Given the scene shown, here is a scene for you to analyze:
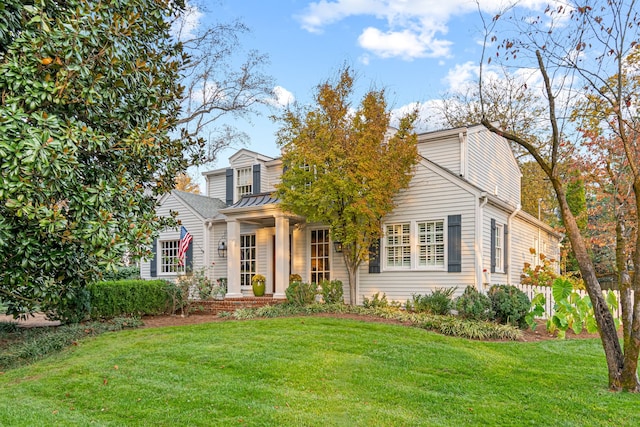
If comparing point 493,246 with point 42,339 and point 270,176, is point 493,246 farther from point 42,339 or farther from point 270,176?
point 42,339

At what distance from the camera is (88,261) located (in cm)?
549

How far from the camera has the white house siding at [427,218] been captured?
11133 millimetres

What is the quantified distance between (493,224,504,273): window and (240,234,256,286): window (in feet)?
24.7

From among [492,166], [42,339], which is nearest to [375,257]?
[492,166]

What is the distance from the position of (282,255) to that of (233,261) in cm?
181

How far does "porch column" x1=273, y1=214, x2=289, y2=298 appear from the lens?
42.3 feet

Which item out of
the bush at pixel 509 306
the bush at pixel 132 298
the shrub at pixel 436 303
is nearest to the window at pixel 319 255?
the shrub at pixel 436 303

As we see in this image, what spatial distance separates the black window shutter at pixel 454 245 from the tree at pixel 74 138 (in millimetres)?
7539

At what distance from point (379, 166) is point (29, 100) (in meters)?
7.78

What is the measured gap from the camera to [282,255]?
42.3 feet

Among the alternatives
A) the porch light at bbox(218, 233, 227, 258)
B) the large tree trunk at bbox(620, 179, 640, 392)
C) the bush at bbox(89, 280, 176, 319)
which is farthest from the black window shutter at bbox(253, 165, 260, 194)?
the large tree trunk at bbox(620, 179, 640, 392)

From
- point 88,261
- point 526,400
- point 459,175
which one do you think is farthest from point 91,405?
point 459,175

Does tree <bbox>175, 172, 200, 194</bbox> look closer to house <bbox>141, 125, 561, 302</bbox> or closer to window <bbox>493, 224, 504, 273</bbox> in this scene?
house <bbox>141, 125, 561, 302</bbox>

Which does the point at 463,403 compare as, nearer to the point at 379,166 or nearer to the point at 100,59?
the point at 100,59
